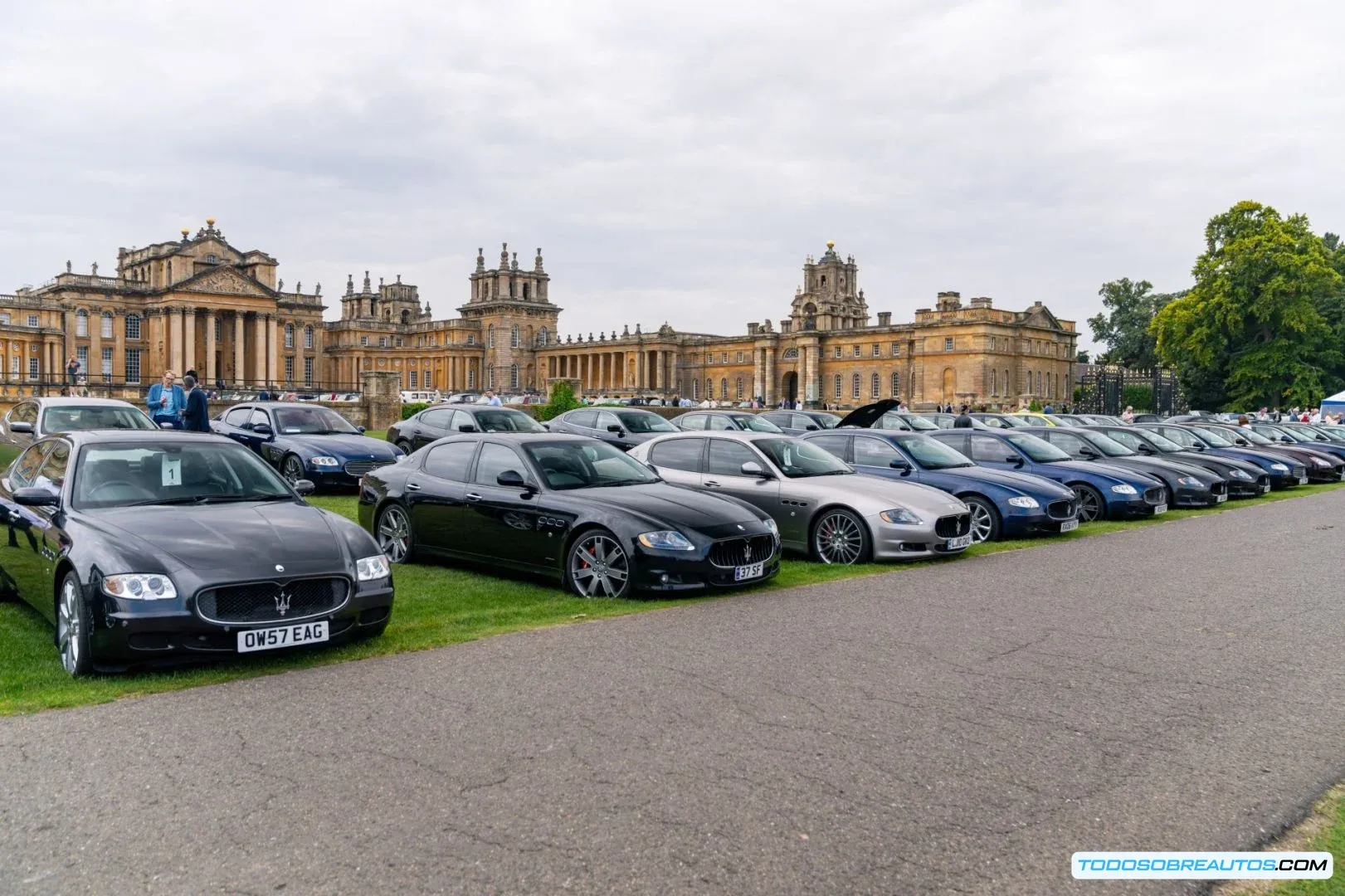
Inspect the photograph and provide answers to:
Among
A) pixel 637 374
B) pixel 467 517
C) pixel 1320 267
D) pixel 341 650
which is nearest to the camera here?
pixel 341 650

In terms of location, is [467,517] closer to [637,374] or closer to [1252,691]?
[1252,691]

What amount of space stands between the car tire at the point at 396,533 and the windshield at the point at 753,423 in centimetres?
1165

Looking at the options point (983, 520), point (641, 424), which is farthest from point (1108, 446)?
point (641, 424)

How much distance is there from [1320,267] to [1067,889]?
2304 inches

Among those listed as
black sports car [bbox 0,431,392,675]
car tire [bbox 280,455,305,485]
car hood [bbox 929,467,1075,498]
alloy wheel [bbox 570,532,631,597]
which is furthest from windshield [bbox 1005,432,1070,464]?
black sports car [bbox 0,431,392,675]

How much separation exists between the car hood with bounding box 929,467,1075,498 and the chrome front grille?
9235 millimetres

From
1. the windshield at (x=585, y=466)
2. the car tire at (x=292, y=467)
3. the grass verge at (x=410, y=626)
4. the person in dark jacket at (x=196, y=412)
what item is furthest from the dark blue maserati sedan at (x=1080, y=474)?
the person in dark jacket at (x=196, y=412)

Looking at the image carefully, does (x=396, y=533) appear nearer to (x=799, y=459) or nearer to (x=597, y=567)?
(x=597, y=567)

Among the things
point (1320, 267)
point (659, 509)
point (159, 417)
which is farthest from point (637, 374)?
point (659, 509)

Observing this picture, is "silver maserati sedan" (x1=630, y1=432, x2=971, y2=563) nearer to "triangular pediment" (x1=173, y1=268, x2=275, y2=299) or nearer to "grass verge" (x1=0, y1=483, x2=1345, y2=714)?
"grass verge" (x1=0, y1=483, x2=1345, y2=714)

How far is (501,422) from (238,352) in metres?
81.4

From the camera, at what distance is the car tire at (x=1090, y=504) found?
15.2 meters

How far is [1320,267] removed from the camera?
50.7 m

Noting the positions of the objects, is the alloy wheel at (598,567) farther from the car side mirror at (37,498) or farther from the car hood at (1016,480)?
the car hood at (1016,480)
